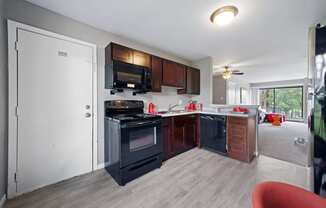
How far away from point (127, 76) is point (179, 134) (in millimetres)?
1611

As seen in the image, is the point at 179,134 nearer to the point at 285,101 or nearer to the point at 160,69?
the point at 160,69

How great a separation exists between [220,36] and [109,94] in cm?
244

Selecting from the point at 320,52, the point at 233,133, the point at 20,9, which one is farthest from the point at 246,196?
the point at 20,9

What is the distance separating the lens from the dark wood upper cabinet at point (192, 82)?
12.2ft

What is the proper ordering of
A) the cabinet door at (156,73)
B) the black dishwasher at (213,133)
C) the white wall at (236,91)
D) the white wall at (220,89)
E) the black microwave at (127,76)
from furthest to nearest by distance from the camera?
the white wall at (236,91), the white wall at (220,89), the black dishwasher at (213,133), the cabinet door at (156,73), the black microwave at (127,76)

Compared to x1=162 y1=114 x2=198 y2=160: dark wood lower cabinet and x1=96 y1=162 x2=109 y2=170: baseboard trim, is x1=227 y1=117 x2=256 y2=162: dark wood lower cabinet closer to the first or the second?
x1=162 y1=114 x2=198 y2=160: dark wood lower cabinet

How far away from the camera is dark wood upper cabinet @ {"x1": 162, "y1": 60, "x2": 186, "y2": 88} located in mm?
3123

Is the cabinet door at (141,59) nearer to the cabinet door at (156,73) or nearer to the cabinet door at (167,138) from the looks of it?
the cabinet door at (156,73)

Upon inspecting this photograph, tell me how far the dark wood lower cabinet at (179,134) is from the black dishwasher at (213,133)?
0.65ft

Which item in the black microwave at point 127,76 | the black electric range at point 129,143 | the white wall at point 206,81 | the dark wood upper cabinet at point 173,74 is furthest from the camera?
the white wall at point 206,81

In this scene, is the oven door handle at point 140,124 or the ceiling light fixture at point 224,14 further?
the oven door handle at point 140,124

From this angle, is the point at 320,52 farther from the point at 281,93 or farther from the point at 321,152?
the point at 281,93

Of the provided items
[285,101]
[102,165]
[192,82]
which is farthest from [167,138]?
[285,101]

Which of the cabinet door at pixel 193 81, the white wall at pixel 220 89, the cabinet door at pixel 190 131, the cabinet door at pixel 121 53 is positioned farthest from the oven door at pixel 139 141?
the white wall at pixel 220 89
